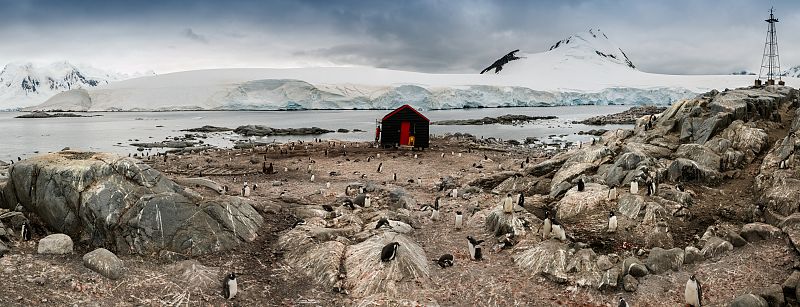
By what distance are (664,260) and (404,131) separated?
1166 inches

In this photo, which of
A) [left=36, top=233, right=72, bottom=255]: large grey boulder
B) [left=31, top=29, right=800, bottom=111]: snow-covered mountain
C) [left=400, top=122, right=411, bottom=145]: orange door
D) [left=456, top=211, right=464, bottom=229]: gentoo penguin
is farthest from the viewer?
[left=31, top=29, right=800, bottom=111]: snow-covered mountain

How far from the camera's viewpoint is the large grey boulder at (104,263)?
1105 cm

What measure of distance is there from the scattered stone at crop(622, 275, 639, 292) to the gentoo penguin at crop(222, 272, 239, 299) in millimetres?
8434

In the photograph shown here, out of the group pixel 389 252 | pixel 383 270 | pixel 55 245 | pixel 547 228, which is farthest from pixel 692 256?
pixel 55 245

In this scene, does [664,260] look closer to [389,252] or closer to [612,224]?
[612,224]

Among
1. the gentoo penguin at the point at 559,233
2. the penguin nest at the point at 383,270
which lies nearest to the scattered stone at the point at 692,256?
the gentoo penguin at the point at 559,233

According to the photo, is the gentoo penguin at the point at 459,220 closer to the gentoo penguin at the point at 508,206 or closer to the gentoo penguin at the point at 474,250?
the gentoo penguin at the point at 508,206

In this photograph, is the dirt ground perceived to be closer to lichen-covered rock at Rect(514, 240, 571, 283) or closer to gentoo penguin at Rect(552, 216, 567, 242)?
lichen-covered rock at Rect(514, 240, 571, 283)

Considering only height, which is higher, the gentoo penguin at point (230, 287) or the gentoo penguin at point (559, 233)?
the gentoo penguin at point (559, 233)

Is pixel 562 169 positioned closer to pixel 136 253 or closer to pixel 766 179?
pixel 766 179

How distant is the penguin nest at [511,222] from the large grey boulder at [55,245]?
10.9m

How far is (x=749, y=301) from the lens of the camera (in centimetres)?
975

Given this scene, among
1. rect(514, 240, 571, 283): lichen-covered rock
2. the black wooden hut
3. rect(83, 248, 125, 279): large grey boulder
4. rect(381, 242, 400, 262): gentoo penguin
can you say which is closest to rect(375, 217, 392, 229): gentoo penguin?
rect(381, 242, 400, 262): gentoo penguin

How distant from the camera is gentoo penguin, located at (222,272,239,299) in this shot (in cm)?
1095
